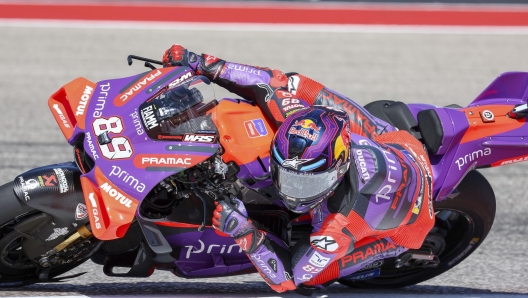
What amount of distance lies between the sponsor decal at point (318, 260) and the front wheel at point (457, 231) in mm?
703

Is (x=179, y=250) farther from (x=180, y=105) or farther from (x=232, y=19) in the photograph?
(x=232, y=19)

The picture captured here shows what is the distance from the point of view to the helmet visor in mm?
3361

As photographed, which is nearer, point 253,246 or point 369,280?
point 253,246

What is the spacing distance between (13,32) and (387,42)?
16.2 ft

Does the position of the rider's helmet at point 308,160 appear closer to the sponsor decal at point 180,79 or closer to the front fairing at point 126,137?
the front fairing at point 126,137

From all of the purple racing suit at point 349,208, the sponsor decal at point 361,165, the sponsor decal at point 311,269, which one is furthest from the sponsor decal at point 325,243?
the sponsor decal at point 361,165

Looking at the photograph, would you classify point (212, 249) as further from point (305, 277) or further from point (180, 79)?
point (180, 79)

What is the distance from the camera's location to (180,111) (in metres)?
3.54

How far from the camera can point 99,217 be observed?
3.29 m

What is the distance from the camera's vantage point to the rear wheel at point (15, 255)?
11.8 feet

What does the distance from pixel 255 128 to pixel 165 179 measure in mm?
573

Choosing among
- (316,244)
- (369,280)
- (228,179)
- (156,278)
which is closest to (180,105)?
(228,179)

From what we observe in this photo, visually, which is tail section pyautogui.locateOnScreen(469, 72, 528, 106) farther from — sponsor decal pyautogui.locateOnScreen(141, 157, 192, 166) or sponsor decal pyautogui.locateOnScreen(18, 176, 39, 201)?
sponsor decal pyautogui.locateOnScreen(18, 176, 39, 201)

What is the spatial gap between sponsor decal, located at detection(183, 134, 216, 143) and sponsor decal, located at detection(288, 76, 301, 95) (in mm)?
850
